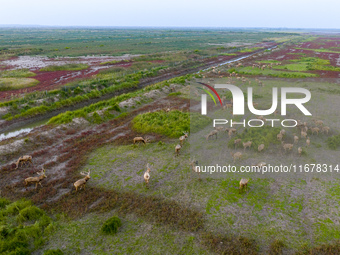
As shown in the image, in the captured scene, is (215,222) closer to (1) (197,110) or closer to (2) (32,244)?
(2) (32,244)

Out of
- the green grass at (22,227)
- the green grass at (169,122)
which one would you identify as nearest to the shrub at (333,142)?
the green grass at (169,122)

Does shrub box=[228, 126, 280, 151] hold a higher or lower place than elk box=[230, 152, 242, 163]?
higher

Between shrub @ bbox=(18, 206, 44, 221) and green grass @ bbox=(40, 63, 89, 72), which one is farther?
green grass @ bbox=(40, 63, 89, 72)

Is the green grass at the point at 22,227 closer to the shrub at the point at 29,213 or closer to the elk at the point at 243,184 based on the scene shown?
the shrub at the point at 29,213

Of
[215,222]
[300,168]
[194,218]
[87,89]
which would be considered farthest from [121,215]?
[87,89]

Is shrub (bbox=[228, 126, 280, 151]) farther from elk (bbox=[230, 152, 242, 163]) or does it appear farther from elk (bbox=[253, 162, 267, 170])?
elk (bbox=[253, 162, 267, 170])

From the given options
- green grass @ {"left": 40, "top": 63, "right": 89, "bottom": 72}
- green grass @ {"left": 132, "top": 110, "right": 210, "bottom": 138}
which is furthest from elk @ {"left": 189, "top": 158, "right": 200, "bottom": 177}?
green grass @ {"left": 40, "top": 63, "right": 89, "bottom": 72}
